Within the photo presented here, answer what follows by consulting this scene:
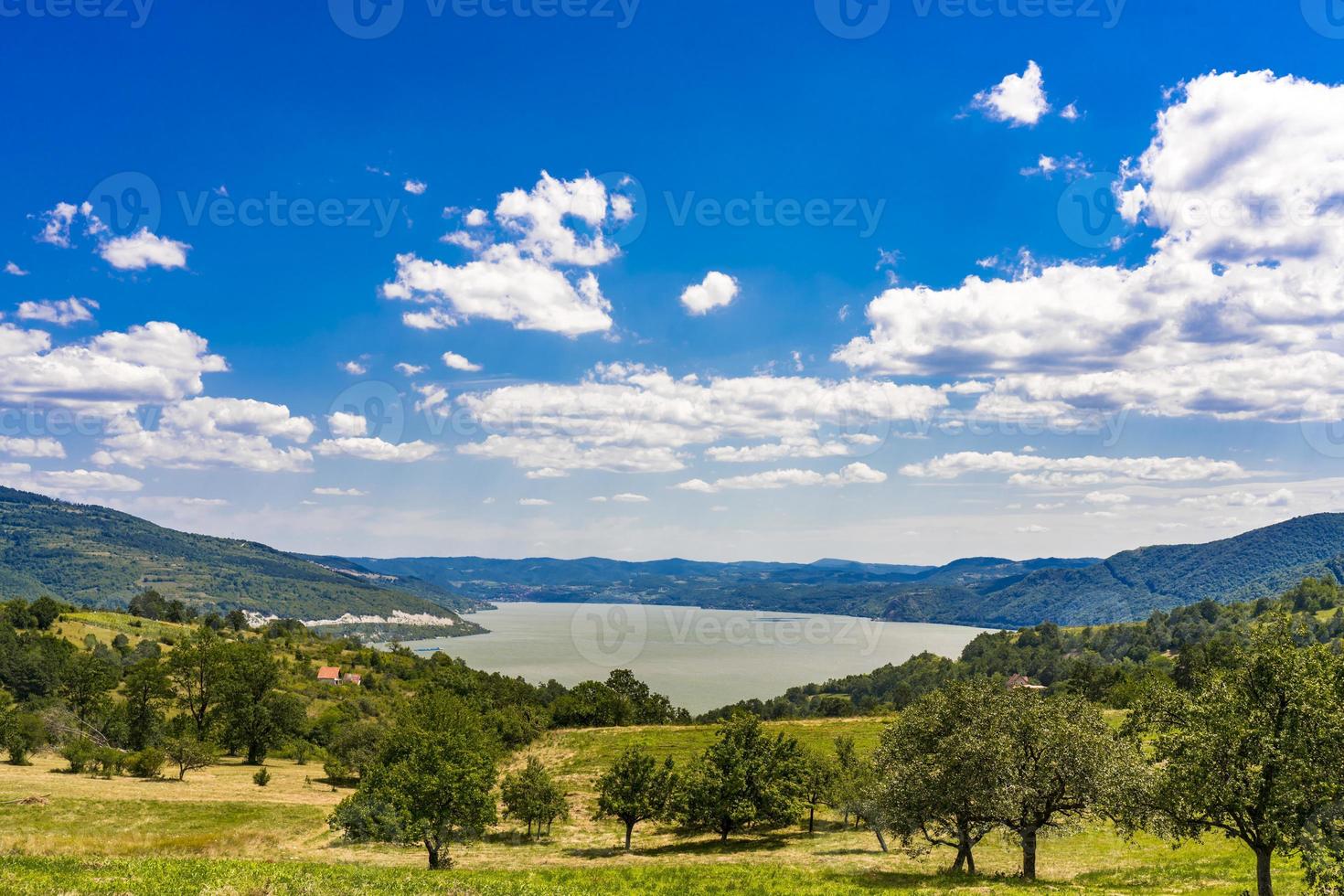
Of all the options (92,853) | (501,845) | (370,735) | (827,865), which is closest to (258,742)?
(370,735)

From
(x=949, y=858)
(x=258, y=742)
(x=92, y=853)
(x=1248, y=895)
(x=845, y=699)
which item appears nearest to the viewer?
(x=1248, y=895)

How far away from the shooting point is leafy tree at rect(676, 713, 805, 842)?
4656 centimetres

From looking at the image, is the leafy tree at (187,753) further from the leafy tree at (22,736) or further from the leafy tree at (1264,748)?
the leafy tree at (1264,748)

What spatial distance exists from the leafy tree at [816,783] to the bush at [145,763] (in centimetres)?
5414

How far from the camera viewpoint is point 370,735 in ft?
240

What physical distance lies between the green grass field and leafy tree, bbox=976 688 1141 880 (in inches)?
77.7

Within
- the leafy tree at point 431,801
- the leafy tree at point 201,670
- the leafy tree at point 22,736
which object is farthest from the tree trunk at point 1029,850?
the leafy tree at point 201,670

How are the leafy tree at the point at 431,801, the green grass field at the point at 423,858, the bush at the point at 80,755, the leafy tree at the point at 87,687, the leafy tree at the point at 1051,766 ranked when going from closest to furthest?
the green grass field at the point at 423,858 → the leafy tree at the point at 1051,766 → the leafy tree at the point at 431,801 → the bush at the point at 80,755 → the leafy tree at the point at 87,687

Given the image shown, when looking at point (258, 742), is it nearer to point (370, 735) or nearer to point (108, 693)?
point (370, 735)

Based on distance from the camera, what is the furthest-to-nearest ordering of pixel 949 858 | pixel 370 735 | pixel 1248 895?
pixel 370 735
pixel 949 858
pixel 1248 895

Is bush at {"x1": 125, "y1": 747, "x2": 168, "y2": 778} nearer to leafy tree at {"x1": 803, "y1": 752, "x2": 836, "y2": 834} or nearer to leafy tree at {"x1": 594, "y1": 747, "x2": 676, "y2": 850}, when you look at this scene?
leafy tree at {"x1": 594, "y1": 747, "x2": 676, "y2": 850}

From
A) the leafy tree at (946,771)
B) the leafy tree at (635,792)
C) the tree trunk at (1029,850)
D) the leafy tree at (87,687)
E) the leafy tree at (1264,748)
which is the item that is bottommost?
the leafy tree at (87,687)

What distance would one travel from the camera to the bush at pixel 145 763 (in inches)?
Answer: 2349

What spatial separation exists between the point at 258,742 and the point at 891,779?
77502mm
